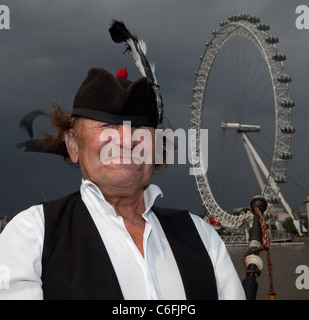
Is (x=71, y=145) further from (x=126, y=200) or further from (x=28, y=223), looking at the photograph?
(x=28, y=223)

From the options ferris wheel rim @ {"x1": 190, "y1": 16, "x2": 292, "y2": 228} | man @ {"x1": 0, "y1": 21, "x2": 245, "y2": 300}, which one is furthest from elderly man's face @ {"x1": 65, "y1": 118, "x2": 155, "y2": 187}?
ferris wheel rim @ {"x1": 190, "y1": 16, "x2": 292, "y2": 228}

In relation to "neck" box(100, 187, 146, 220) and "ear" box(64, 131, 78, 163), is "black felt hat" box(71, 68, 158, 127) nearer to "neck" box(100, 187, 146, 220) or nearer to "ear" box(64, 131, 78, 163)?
"ear" box(64, 131, 78, 163)

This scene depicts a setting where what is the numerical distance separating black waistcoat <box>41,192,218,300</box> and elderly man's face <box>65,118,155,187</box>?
0.42 feet

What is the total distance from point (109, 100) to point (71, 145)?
9.8 inches

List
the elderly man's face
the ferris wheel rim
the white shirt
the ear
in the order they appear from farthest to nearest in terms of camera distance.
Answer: the ferris wheel rim
the ear
the elderly man's face
the white shirt

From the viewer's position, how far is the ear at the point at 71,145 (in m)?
1.83

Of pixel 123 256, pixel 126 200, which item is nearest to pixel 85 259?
pixel 123 256

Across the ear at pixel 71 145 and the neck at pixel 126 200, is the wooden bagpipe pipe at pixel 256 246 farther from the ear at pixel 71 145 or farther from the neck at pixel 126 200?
the ear at pixel 71 145

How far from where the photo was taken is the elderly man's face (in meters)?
1.69

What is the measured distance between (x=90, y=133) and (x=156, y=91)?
32 centimetres

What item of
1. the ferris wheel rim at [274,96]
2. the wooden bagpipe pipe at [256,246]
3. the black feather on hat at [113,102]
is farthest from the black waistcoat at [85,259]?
the ferris wheel rim at [274,96]

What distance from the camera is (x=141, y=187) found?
179cm

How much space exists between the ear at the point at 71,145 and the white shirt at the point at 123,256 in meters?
0.12

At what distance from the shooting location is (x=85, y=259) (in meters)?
1.55
